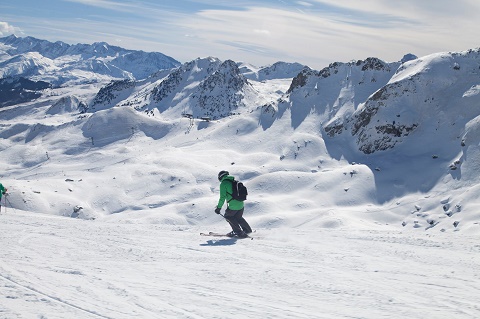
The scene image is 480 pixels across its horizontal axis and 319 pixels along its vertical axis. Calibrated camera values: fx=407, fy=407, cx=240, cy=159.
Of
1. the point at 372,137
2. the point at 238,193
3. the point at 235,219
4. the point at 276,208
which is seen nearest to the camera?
the point at 238,193

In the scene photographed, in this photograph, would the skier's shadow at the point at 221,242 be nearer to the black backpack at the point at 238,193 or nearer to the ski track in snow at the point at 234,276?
the ski track in snow at the point at 234,276

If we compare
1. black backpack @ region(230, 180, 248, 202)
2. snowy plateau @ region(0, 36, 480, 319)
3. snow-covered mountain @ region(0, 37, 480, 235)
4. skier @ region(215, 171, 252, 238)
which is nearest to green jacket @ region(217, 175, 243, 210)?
skier @ region(215, 171, 252, 238)

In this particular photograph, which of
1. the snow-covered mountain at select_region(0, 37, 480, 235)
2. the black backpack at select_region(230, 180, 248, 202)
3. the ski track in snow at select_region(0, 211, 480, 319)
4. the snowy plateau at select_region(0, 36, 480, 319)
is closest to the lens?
the ski track in snow at select_region(0, 211, 480, 319)

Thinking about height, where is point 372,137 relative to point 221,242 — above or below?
below

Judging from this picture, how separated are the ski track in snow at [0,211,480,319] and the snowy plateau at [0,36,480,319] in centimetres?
5

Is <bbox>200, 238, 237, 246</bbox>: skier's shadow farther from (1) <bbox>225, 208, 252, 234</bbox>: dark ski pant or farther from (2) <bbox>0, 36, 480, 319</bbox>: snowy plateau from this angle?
(1) <bbox>225, 208, 252, 234</bbox>: dark ski pant

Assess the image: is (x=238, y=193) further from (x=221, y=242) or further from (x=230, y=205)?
(x=221, y=242)

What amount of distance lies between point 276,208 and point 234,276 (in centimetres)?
3494

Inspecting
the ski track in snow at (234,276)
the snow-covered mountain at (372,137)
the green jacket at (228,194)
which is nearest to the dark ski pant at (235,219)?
the green jacket at (228,194)

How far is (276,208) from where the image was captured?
43.9 metres

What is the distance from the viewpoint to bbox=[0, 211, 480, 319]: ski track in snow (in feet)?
23.4

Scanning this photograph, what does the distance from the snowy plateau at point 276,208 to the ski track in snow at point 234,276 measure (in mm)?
52

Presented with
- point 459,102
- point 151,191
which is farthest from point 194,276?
point 459,102

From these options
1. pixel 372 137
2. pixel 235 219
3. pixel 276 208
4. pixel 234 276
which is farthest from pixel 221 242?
pixel 372 137
